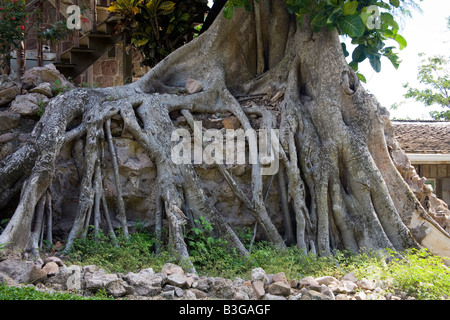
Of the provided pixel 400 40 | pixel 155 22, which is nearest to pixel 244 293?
pixel 400 40

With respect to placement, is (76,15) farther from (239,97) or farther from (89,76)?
(239,97)

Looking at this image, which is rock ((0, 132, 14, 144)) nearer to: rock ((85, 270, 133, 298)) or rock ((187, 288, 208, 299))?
rock ((85, 270, 133, 298))

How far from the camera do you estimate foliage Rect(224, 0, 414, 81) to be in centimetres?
762

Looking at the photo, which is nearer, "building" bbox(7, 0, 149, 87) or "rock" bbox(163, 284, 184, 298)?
"rock" bbox(163, 284, 184, 298)

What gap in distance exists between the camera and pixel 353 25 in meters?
7.63

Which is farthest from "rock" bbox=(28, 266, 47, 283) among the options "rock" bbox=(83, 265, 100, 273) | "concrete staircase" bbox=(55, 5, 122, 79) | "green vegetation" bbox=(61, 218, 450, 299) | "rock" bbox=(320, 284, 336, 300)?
"concrete staircase" bbox=(55, 5, 122, 79)

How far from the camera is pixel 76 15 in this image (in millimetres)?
10414

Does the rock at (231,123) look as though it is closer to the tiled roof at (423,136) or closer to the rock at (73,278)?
the rock at (73,278)

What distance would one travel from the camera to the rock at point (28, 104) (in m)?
7.11

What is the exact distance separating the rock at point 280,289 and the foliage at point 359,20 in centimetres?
442

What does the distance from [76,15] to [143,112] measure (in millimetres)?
4431

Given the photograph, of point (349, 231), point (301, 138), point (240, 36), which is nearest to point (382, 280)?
point (349, 231)

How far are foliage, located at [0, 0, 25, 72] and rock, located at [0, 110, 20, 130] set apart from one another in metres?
2.00
